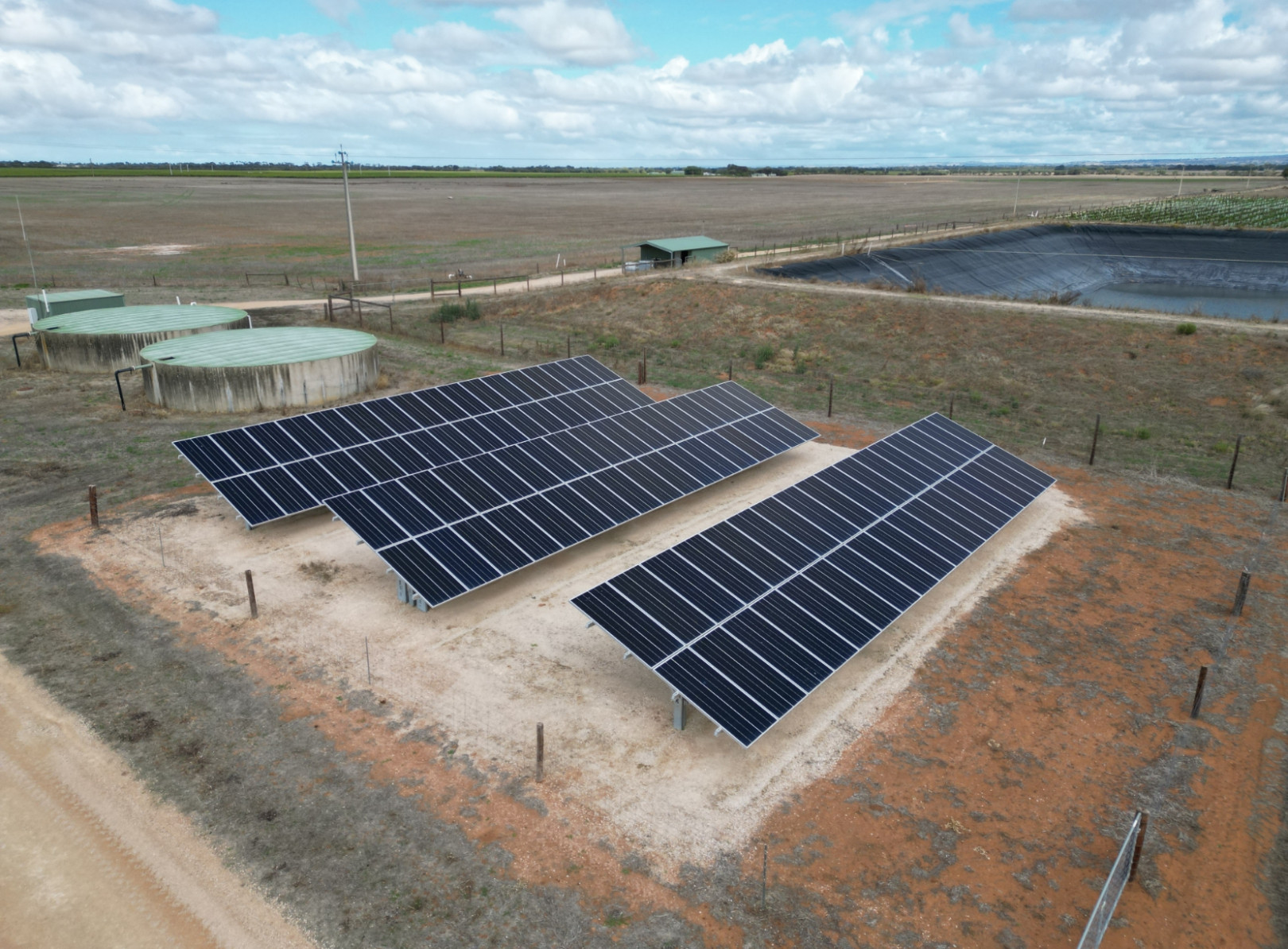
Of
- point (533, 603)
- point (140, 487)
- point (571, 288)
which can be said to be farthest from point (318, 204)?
point (533, 603)

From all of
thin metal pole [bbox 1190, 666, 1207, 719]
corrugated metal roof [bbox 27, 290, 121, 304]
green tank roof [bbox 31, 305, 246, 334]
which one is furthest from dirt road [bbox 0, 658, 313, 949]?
corrugated metal roof [bbox 27, 290, 121, 304]

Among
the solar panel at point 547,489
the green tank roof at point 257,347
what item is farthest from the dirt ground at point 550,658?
the green tank roof at point 257,347

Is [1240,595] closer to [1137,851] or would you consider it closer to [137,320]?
[1137,851]

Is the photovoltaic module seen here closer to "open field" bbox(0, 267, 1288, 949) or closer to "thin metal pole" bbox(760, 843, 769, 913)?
"open field" bbox(0, 267, 1288, 949)

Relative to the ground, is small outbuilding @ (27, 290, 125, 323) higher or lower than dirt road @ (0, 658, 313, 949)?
higher

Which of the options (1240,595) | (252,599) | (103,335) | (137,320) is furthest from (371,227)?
(1240,595)

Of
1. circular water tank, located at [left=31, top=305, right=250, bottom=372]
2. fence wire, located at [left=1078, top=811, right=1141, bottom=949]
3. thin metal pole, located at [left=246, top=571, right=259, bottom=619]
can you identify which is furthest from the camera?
circular water tank, located at [left=31, top=305, right=250, bottom=372]

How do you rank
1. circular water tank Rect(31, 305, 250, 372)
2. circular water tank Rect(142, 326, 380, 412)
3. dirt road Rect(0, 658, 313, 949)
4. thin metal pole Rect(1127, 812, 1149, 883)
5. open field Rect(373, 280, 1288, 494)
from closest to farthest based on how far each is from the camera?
dirt road Rect(0, 658, 313, 949), thin metal pole Rect(1127, 812, 1149, 883), circular water tank Rect(142, 326, 380, 412), open field Rect(373, 280, 1288, 494), circular water tank Rect(31, 305, 250, 372)
